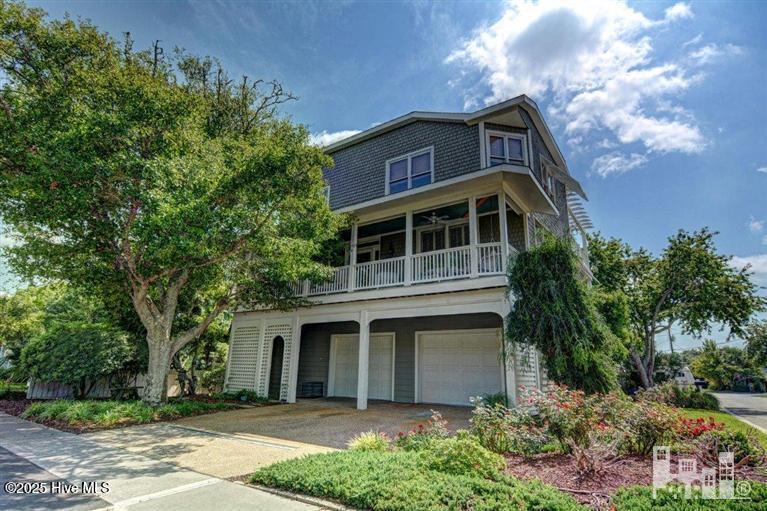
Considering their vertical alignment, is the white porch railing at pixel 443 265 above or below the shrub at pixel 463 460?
above

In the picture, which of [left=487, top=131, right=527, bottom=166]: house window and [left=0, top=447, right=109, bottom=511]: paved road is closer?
[left=0, top=447, right=109, bottom=511]: paved road

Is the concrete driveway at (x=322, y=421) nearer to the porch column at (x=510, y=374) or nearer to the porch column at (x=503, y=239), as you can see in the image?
the porch column at (x=510, y=374)

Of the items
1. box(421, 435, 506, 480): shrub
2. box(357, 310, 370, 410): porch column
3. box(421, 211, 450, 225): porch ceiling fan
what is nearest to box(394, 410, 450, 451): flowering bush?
box(421, 435, 506, 480): shrub

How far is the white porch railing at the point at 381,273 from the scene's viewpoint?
12.3 metres

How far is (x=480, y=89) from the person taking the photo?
15508 mm

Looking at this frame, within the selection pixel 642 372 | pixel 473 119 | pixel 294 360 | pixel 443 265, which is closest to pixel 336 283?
pixel 294 360

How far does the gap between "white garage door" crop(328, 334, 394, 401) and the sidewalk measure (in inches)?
387

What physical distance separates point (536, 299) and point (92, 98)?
1161 cm

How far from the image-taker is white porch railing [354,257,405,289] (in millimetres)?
12312

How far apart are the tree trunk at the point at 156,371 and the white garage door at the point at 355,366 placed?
23.6 ft

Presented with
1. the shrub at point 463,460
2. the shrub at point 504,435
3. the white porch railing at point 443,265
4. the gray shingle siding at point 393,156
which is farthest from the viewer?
the gray shingle siding at point 393,156

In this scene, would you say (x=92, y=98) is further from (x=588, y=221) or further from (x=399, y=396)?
(x=588, y=221)

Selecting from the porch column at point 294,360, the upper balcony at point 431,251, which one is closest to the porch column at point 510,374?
the upper balcony at point 431,251

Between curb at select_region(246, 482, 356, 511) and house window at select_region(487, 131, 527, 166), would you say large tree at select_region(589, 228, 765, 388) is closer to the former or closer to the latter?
house window at select_region(487, 131, 527, 166)
